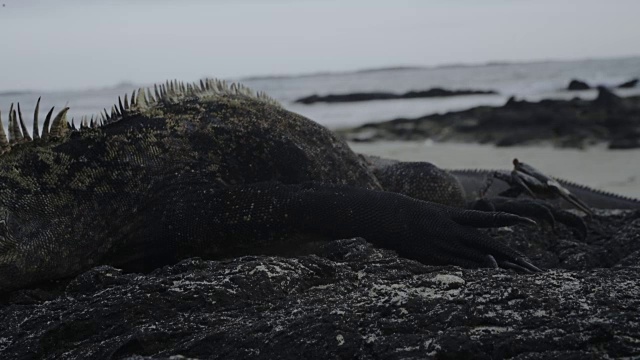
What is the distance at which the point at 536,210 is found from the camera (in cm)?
381

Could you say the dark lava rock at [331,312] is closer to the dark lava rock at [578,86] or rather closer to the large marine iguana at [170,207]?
the large marine iguana at [170,207]

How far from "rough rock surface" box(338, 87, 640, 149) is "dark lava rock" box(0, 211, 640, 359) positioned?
9.55m

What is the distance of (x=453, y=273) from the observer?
2.45m

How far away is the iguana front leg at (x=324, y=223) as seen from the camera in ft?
9.60

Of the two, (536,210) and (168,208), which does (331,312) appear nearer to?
(168,208)

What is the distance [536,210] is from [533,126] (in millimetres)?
11849

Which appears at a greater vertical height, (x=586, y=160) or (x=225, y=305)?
(x=225, y=305)

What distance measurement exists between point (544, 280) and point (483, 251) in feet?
2.12

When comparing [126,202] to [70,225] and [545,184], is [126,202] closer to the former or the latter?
[70,225]

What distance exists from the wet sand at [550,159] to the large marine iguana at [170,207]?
4763mm

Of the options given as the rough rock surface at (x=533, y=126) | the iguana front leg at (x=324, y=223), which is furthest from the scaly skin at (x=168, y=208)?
the rough rock surface at (x=533, y=126)

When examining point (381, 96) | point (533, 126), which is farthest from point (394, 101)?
point (533, 126)

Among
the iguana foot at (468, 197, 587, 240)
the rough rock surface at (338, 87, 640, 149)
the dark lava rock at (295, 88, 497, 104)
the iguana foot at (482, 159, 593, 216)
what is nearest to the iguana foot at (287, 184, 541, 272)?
the iguana foot at (468, 197, 587, 240)

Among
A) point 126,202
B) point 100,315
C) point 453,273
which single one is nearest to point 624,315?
point 453,273
